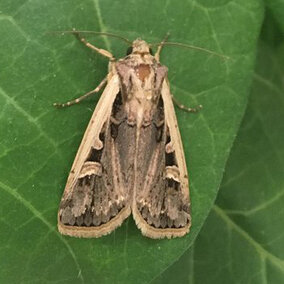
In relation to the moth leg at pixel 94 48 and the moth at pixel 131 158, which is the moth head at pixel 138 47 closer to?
the moth at pixel 131 158

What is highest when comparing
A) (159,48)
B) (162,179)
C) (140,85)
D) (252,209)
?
(159,48)

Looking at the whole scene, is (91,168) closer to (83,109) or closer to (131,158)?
(131,158)

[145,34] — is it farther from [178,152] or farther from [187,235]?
[187,235]

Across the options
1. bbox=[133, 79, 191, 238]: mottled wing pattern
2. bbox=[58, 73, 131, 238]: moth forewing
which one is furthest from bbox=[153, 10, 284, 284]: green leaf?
bbox=[58, 73, 131, 238]: moth forewing

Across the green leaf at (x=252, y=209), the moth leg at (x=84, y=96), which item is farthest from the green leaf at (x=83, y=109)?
the green leaf at (x=252, y=209)

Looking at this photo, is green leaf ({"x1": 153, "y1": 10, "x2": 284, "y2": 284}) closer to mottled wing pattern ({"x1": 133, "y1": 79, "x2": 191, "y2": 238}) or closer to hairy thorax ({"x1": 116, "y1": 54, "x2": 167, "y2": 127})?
mottled wing pattern ({"x1": 133, "y1": 79, "x2": 191, "y2": 238})

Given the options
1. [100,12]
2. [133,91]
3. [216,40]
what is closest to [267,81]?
[216,40]

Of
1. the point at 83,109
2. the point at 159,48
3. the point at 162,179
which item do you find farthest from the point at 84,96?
the point at 162,179
